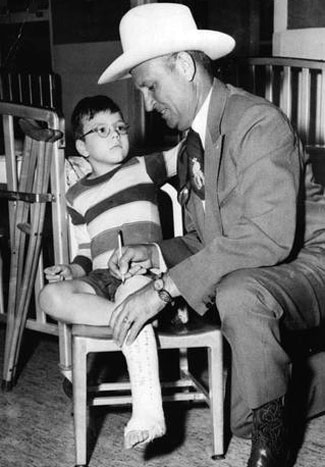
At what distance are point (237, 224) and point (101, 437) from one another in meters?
0.96

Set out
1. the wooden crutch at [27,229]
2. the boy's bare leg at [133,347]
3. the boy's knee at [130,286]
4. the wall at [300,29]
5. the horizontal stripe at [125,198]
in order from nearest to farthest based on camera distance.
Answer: the boy's bare leg at [133,347] → the boy's knee at [130,286] → the horizontal stripe at [125,198] → the wooden crutch at [27,229] → the wall at [300,29]

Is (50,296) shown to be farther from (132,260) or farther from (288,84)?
(288,84)

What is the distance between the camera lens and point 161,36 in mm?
2082

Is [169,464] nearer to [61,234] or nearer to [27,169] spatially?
[61,234]

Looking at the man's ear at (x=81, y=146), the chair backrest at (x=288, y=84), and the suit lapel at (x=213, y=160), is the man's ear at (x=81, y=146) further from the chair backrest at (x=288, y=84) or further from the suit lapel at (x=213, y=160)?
the chair backrest at (x=288, y=84)

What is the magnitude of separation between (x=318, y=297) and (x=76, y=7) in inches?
265

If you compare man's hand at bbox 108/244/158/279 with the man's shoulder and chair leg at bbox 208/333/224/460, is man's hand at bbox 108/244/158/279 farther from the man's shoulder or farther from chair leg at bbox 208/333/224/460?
the man's shoulder

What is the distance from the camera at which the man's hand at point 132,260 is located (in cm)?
220

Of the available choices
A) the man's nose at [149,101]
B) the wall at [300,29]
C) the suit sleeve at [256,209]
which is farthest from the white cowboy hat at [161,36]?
the wall at [300,29]

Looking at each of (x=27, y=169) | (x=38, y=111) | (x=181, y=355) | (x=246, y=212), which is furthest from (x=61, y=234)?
(x=246, y=212)

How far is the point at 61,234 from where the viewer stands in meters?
2.61

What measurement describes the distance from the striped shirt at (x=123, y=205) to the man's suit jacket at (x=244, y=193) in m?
0.34

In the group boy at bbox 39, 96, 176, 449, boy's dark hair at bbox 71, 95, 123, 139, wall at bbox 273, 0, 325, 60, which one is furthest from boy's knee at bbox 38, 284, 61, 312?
wall at bbox 273, 0, 325, 60

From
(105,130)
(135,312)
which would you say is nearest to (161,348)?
(135,312)
